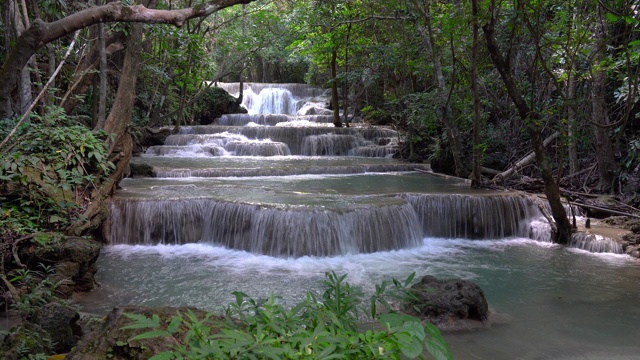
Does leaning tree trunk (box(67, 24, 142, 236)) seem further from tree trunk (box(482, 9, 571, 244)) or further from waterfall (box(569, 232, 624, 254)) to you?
waterfall (box(569, 232, 624, 254))

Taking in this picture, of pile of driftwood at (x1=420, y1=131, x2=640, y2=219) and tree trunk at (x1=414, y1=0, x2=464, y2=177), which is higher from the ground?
tree trunk at (x1=414, y1=0, x2=464, y2=177)

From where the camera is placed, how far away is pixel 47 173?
Result: 19.3ft

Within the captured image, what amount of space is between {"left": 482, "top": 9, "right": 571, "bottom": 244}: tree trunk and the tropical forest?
3 cm

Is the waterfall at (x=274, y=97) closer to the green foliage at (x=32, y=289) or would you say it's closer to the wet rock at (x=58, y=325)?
the green foliage at (x=32, y=289)

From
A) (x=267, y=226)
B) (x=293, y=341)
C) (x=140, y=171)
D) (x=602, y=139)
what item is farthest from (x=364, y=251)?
(x=140, y=171)

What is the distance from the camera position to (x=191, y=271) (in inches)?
243

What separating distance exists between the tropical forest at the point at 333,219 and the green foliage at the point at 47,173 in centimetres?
3

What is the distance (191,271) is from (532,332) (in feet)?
13.6

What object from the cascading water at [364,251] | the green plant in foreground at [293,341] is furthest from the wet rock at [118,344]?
the cascading water at [364,251]

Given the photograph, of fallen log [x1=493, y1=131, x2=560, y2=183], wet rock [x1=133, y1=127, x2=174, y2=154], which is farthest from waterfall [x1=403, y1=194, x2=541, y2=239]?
wet rock [x1=133, y1=127, x2=174, y2=154]

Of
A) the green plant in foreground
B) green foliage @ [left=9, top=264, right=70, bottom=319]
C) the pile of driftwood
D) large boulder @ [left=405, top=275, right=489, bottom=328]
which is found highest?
the green plant in foreground

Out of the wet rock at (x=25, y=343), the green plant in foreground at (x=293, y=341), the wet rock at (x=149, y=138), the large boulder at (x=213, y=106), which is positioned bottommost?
the wet rock at (x=25, y=343)

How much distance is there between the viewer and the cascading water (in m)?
4.77

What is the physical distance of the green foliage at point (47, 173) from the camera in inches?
206
